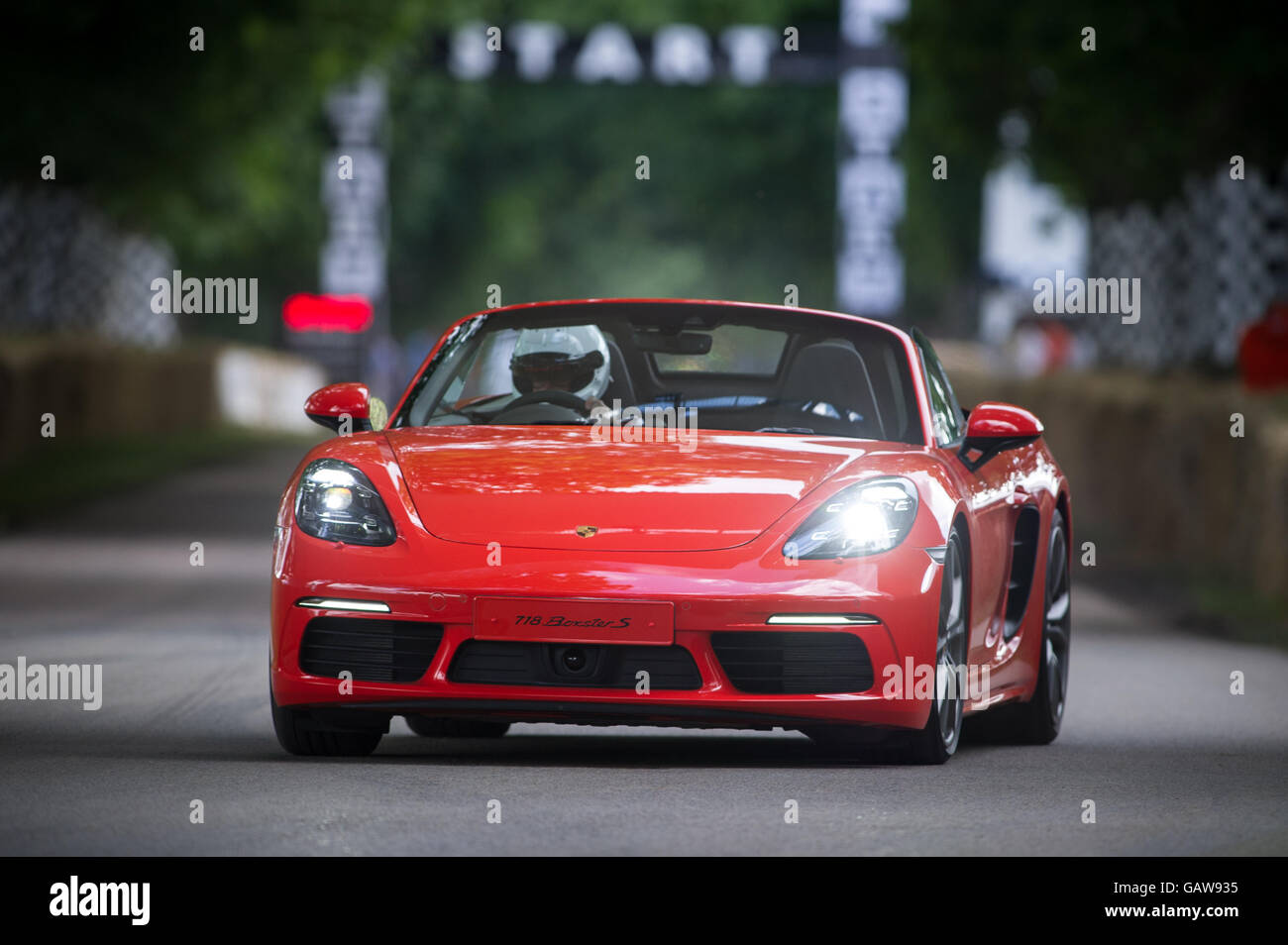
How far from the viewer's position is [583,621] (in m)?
7.33

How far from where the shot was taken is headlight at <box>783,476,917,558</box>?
753 centimetres

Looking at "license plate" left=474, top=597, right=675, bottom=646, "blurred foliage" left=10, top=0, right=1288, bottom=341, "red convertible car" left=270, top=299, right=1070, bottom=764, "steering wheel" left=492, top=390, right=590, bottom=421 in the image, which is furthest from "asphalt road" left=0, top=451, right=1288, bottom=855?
"blurred foliage" left=10, top=0, right=1288, bottom=341

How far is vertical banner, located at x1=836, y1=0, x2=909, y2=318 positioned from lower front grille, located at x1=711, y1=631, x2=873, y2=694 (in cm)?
3582

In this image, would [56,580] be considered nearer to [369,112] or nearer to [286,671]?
[286,671]

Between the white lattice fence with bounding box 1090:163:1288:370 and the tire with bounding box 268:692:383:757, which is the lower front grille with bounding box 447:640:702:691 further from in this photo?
the white lattice fence with bounding box 1090:163:1288:370

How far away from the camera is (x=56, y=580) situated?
16.0 metres

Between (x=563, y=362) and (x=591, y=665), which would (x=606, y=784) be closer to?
(x=591, y=665)

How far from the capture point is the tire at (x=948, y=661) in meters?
7.68

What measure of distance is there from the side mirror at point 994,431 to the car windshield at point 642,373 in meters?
0.20

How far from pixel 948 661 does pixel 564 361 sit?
177 centimetres

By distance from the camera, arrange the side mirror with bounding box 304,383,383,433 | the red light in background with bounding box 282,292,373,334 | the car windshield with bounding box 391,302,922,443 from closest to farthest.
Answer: the side mirror with bounding box 304,383,383,433 < the car windshield with bounding box 391,302,922,443 < the red light in background with bounding box 282,292,373,334

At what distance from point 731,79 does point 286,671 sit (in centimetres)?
3965

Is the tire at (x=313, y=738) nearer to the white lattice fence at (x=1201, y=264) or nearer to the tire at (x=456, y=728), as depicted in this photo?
the tire at (x=456, y=728)

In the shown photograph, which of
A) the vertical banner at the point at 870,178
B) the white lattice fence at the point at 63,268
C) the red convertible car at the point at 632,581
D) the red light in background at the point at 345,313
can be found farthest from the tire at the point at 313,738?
the red light in background at the point at 345,313
